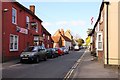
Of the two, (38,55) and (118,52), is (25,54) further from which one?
(118,52)

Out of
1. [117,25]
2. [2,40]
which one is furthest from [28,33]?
[117,25]

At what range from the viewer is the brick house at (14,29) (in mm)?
26469

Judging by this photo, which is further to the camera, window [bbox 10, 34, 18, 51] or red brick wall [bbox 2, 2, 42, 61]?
window [bbox 10, 34, 18, 51]

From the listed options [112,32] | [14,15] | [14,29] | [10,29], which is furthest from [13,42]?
[112,32]

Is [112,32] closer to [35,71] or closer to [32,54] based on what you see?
[35,71]

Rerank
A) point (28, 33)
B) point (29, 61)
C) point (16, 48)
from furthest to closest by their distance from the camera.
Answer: point (28, 33), point (16, 48), point (29, 61)

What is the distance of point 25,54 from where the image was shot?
25516mm

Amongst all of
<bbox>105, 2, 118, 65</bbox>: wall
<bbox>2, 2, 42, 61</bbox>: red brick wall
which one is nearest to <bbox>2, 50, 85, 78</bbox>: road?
<bbox>105, 2, 118, 65</bbox>: wall

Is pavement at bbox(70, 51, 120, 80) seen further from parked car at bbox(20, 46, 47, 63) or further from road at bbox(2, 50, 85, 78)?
parked car at bbox(20, 46, 47, 63)

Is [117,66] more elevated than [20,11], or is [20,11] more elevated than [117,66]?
[20,11]

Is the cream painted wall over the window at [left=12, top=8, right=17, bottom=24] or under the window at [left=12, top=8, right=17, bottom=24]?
under

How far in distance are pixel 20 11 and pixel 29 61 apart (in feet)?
29.0

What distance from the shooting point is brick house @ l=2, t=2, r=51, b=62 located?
26469 mm

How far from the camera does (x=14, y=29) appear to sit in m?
29.7
